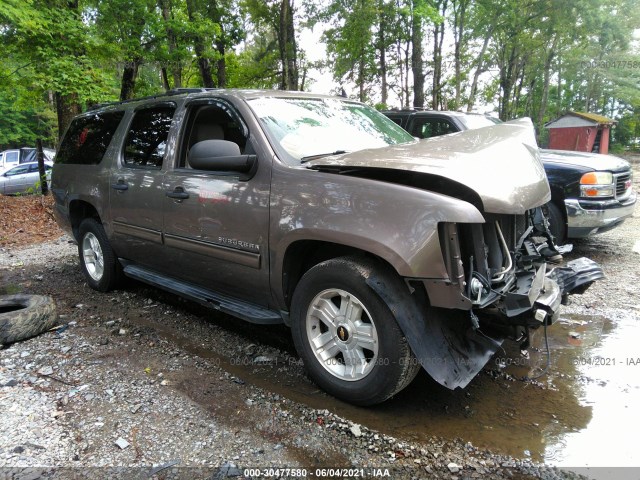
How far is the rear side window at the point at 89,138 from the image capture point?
457 cm

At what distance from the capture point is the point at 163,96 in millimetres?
4082

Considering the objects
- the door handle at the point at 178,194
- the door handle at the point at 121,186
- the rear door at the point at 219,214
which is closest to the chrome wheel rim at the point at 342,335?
the rear door at the point at 219,214

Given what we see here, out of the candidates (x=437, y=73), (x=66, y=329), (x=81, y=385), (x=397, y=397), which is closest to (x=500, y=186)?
(x=397, y=397)

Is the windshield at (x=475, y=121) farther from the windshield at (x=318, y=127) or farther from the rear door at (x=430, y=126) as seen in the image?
the windshield at (x=318, y=127)

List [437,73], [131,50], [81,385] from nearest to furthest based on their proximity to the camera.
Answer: [81,385]
[131,50]
[437,73]

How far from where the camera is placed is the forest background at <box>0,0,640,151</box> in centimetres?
788

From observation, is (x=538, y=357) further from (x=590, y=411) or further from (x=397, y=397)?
(x=397, y=397)

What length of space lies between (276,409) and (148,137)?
2.77 meters

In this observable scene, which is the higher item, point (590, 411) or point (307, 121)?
point (307, 121)

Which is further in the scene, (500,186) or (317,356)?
(317,356)

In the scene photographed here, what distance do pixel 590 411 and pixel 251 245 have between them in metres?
2.39

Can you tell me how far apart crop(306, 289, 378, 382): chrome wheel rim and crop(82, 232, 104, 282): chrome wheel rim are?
3078mm

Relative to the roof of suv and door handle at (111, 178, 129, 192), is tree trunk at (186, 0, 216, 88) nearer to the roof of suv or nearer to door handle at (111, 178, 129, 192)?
the roof of suv

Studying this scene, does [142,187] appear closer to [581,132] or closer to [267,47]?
[267,47]
